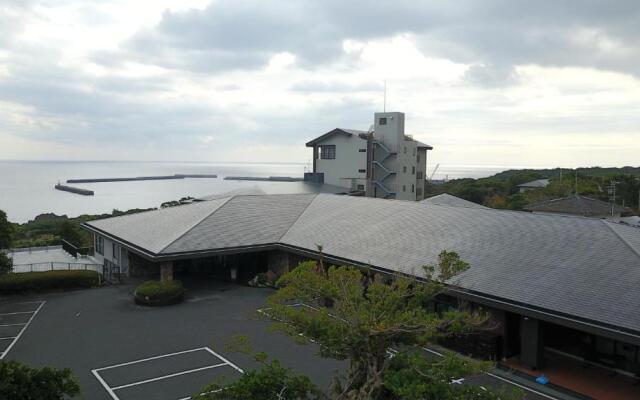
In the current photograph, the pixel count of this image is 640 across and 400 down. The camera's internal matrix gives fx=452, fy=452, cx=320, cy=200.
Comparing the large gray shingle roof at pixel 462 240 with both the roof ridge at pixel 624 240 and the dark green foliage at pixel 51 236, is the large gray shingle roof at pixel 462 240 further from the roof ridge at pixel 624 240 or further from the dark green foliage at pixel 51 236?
the dark green foliage at pixel 51 236

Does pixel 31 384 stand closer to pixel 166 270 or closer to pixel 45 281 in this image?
pixel 166 270

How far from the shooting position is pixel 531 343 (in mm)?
13547

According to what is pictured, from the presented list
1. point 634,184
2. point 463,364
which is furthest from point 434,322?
point 634,184

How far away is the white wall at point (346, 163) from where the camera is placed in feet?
151

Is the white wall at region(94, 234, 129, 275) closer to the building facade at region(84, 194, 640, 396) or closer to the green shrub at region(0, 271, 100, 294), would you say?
the building facade at region(84, 194, 640, 396)

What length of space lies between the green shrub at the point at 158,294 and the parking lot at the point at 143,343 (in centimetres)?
43

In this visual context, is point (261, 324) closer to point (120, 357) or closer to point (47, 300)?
point (120, 357)

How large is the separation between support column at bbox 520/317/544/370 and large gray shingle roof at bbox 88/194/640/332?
1.11m

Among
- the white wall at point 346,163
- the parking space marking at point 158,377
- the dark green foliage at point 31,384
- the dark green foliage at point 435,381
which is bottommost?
the parking space marking at point 158,377

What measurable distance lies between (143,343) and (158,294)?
14.7ft

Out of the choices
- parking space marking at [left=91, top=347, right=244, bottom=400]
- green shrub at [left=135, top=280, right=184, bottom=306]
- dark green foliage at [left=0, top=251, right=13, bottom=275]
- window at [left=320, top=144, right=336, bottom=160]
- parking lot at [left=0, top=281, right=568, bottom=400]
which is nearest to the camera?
parking space marking at [left=91, top=347, right=244, bottom=400]

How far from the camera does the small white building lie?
4606 cm

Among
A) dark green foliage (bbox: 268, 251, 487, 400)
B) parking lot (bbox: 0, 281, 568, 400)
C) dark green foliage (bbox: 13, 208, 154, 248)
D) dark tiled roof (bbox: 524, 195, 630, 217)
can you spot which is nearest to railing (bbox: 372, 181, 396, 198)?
dark tiled roof (bbox: 524, 195, 630, 217)

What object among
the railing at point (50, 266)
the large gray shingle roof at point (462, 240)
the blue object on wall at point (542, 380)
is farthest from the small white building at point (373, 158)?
the blue object on wall at point (542, 380)
